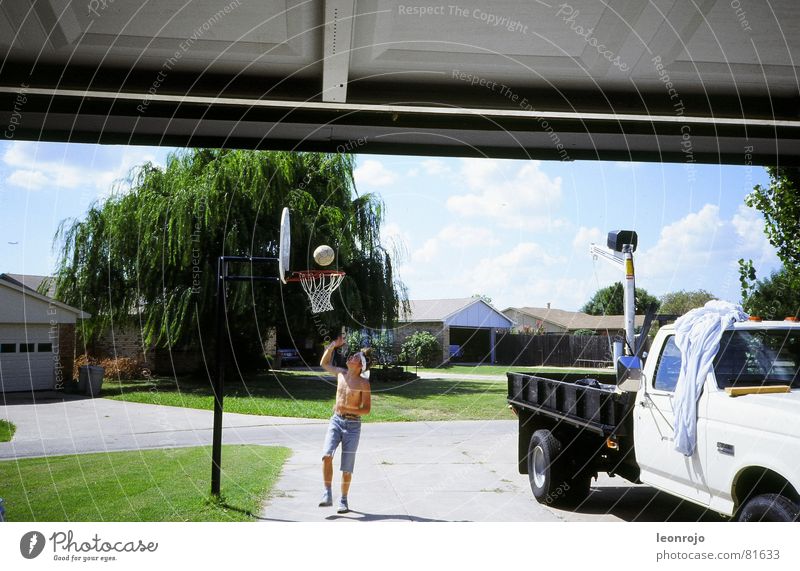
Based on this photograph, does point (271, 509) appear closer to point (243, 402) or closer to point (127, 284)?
point (243, 402)

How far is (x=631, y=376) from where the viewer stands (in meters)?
5.17

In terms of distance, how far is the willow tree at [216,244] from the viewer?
1716 cm

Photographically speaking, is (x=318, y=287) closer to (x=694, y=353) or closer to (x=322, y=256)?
(x=322, y=256)

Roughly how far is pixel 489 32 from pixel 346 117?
177cm

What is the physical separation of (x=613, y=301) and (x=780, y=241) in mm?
30084

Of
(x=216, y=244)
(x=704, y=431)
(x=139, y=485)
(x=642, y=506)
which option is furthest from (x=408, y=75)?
(x=216, y=244)

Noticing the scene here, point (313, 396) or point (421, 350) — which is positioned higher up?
point (421, 350)

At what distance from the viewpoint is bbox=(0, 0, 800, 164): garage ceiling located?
4.99m

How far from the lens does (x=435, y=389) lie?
19.0 meters

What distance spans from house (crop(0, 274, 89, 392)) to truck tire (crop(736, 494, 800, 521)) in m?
17.2

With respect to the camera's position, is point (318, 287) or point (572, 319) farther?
point (572, 319)

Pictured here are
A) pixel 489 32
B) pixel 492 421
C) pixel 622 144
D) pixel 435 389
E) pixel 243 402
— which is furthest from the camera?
pixel 435 389

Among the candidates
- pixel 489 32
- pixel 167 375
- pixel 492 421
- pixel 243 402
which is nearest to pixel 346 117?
pixel 489 32

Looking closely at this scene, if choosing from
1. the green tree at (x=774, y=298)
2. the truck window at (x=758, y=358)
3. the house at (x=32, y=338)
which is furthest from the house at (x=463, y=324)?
the truck window at (x=758, y=358)
